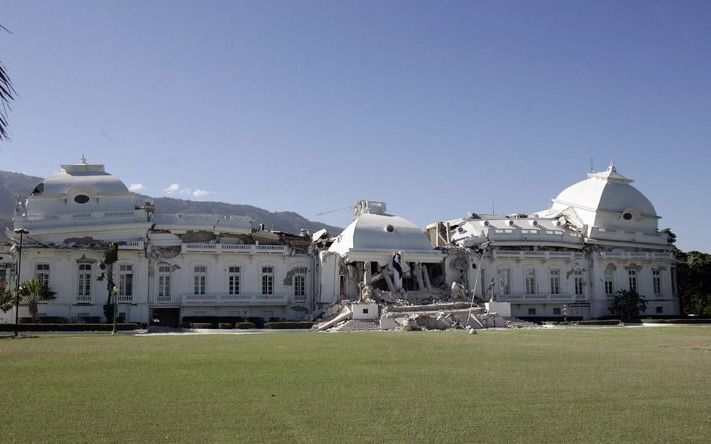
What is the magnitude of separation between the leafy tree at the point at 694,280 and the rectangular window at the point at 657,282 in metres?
4.85

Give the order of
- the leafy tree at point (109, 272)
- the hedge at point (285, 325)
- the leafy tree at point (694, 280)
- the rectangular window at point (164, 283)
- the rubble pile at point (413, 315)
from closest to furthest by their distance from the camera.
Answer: the hedge at point (285, 325)
the rubble pile at point (413, 315)
the leafy tree at point (109, 272)
the rectangular window at point (164, 283)
the leafy tree at point (694, 280)

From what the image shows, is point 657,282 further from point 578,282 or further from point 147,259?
point 147,259

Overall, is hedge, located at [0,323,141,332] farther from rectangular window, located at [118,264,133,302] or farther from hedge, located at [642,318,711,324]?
hedge, located at [642,318,711,324]

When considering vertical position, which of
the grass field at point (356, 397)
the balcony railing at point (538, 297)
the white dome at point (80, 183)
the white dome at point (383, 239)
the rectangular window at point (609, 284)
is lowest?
the grass field at point (356, 397)

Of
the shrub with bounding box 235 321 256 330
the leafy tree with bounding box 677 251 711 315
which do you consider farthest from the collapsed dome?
the leafy tree with bounding box 677 251 711 315

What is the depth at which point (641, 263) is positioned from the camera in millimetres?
79812

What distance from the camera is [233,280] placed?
221 ft

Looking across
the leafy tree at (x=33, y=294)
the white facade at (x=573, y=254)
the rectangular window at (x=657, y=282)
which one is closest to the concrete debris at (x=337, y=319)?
the white facade at (x=573, y=254)

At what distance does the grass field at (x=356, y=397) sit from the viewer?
12406 millimetres

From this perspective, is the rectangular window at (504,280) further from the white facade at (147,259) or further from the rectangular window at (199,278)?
the rectangular window at (199,278)

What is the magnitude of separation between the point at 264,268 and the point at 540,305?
28.2m

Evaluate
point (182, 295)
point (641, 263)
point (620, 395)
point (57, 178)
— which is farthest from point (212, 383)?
point (641, 263)

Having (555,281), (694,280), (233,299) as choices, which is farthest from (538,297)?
(233,299)

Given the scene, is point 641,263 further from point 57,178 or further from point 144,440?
point 144,440
